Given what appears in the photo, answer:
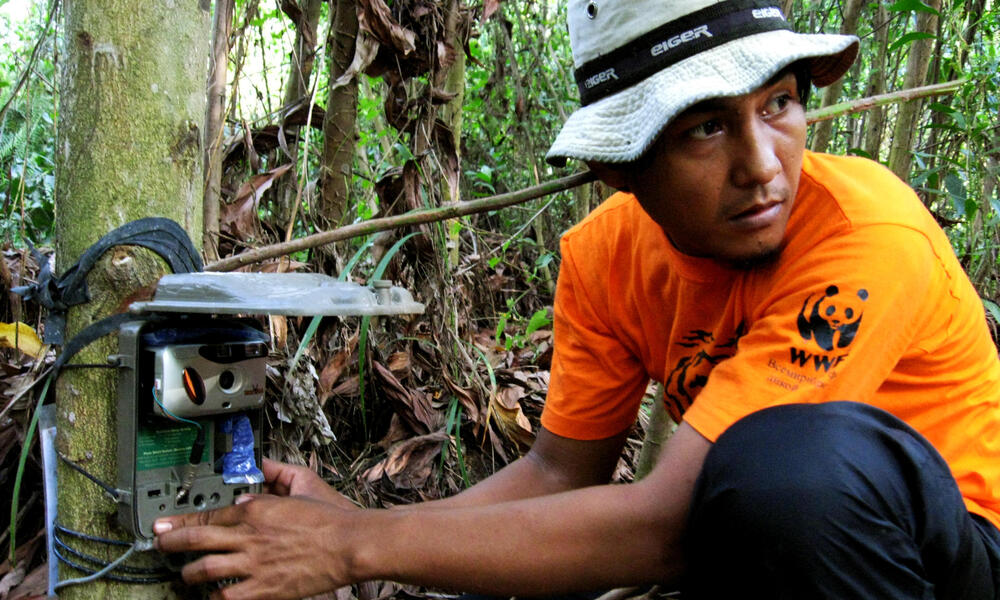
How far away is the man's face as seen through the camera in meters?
1.32

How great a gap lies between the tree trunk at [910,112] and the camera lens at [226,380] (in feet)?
10.6

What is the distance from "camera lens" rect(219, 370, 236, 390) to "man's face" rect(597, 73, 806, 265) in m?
0.78

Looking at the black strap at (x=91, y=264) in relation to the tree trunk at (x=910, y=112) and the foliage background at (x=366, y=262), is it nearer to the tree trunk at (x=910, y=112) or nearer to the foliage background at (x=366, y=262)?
the foliage background at (x=366, y=262)

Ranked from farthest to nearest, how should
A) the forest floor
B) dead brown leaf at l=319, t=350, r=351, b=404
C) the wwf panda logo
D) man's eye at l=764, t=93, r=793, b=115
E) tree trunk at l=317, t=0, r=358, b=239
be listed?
1. tree trunk at l=317, t=0, r=358, b=239
2. dead brown leaf at l=319, t=350, r=351, b=404
3. the forest floor
4. man's eye at l=764, t=93, r=793, b=115
5. the wwf panda logo

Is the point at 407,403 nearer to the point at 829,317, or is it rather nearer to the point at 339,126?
the point at 339,126

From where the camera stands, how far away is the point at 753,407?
129 centimetres

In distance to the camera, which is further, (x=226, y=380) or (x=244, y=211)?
(x=244, y=211)

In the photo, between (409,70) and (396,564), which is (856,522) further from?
(409,70)

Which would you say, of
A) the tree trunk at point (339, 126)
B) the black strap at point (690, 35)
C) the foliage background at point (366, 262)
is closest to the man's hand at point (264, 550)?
the foliage background at point (366, 262)

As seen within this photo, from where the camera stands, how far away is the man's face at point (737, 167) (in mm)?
1321

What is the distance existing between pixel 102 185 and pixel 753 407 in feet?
3.68

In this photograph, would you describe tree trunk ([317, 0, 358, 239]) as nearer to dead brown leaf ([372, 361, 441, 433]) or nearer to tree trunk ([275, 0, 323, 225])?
tree trunk ([275, 0, 323, 225])

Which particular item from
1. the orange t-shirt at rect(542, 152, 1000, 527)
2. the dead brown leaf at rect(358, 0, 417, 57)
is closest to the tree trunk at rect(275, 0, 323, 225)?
the dead brown leaf at rect(358, 0, 417, 57)

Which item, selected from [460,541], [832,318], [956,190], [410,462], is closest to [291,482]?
[460,541]
